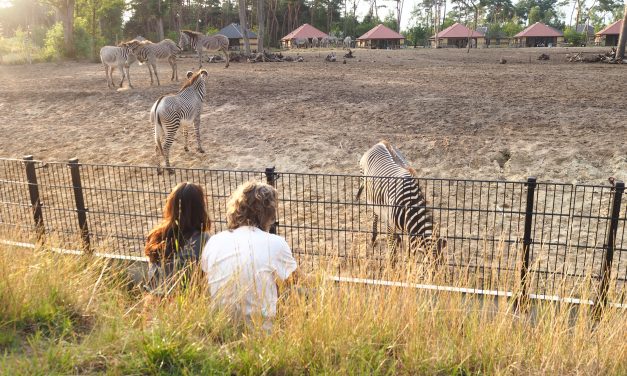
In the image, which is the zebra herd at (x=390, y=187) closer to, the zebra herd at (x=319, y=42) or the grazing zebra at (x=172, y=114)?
the grazing zebra at (x=172, y=114)

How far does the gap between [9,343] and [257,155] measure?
703cm

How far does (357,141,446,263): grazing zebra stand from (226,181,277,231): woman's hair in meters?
1.36

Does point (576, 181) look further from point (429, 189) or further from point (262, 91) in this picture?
point (262, 91)

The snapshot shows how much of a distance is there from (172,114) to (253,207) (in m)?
6.67

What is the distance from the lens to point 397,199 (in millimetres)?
5406

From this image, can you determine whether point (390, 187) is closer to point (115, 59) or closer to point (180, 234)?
point (180, 234)

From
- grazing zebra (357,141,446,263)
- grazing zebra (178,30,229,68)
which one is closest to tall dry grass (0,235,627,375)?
grazing zebra (357,141,446,263)

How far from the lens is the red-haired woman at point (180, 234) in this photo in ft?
11.6

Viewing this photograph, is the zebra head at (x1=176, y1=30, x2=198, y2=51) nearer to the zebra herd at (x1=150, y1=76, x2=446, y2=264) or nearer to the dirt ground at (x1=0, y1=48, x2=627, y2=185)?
the dirt ground at (x1=0, y1=48, x2=627, y2=185)

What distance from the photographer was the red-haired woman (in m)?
3.52

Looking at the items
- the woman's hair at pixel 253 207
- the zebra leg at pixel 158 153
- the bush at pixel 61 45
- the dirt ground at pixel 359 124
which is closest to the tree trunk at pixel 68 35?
the bush at pixel 61 45

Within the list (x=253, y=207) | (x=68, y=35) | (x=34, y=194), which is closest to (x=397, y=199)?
(x=253, y=207)

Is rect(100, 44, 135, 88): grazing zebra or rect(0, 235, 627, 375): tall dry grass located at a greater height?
rect(100, 44, 135, 88): grazing zebra

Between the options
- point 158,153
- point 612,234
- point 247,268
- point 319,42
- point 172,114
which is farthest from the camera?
point 319,42
